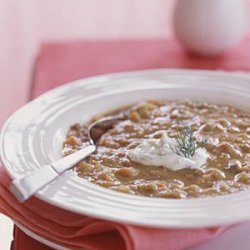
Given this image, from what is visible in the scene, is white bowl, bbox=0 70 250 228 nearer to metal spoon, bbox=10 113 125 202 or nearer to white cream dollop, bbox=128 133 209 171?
metal spoon, bbox=10 113 125 202

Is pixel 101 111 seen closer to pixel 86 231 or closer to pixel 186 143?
pixel 186 143

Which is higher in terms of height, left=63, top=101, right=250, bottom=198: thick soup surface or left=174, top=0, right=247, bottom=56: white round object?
left=174, top=0, right=247, bottom=56: white round object

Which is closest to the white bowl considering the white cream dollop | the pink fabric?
the white cream dollop

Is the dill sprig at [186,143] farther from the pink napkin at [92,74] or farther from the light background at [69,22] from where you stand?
the light background at [69,22]

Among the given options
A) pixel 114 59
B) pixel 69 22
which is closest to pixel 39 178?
pixel 114 59

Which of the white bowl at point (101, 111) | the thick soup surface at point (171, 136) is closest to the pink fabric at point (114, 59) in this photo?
the white bowl at point (101, 111)

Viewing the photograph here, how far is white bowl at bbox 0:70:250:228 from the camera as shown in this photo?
131 cm

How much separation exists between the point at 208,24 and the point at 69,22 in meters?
2.14

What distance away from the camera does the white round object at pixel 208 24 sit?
2.43 m

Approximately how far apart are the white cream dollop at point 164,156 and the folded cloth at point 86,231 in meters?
0.20

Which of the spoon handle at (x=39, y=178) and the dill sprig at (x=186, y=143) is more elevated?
the dill sprig at (x=186, y=143)

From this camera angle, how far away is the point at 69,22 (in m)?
4.45

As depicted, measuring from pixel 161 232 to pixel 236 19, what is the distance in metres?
1.32

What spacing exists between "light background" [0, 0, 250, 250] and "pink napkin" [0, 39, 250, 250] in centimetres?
165
